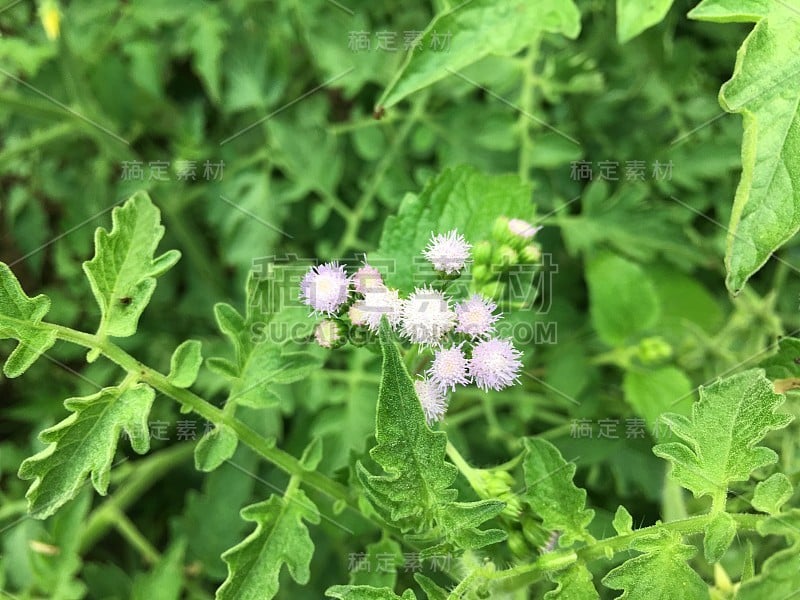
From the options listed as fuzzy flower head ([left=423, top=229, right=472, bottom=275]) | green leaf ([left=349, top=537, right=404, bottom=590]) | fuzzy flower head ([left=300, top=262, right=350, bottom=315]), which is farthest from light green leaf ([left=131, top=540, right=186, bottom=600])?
fuzzy flower head ([left=423, top=229, right=472, bottom=275])

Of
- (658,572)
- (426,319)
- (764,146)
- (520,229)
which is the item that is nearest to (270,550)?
(426,319)

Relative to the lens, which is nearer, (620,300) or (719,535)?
(719,535)

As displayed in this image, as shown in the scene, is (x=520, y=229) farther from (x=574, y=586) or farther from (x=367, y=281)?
(x=574, y=586)

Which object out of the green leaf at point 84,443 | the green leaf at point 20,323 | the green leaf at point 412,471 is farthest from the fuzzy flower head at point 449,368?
the green leaf at point 20,323

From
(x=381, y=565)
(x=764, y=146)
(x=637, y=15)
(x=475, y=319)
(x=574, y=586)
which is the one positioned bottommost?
(x=381, y=565)

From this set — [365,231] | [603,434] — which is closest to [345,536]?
[603,434]

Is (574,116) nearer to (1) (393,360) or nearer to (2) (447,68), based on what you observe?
(2) (447,68)
